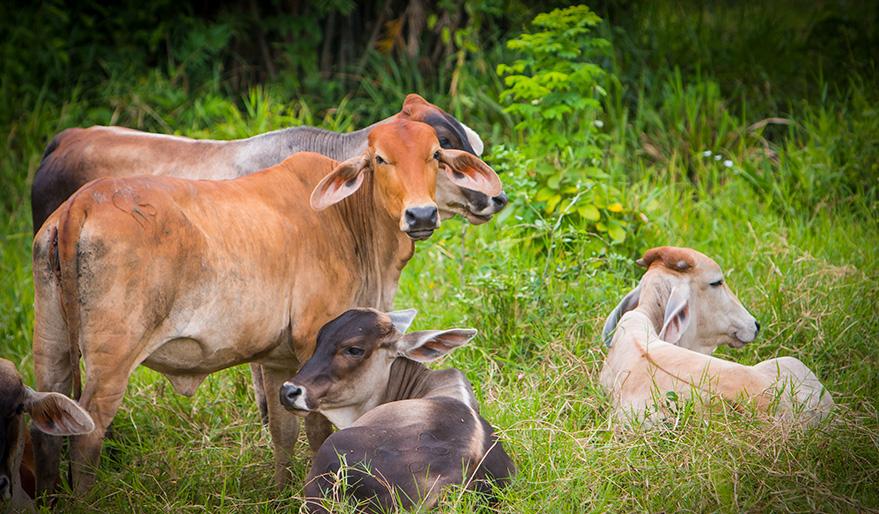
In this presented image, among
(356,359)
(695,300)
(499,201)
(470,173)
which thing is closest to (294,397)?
(356,359)

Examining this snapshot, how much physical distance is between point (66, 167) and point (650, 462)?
325 cm

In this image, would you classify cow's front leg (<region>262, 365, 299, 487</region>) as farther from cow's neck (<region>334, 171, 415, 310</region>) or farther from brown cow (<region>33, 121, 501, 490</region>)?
cow's neck (<region>334, 171, 415, 310</region>)

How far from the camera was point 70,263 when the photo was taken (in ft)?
13.6

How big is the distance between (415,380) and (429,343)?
9.2 inches

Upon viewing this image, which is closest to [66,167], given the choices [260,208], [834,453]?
[260,208]

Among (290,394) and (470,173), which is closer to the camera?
(290,394)

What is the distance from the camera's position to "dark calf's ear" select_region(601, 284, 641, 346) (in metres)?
5.54

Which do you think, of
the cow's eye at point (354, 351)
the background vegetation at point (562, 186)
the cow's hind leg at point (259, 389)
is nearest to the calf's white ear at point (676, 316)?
the background vegetation at point (562, 186)

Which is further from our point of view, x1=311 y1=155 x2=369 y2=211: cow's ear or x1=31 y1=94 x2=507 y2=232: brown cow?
x1=31 y1=94 x2=507 y2=232: brown cow

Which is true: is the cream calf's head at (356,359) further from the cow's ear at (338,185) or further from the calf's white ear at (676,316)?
the calf's white ear at (676,316)

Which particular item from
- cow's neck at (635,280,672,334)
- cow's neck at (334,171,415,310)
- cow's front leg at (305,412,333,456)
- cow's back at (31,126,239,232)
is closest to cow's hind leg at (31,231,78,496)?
cow's front leg at (305,412,333,456)

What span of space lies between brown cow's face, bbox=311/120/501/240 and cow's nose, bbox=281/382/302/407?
757mm

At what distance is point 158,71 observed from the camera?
904cm

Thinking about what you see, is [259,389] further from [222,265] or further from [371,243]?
[222,265]
